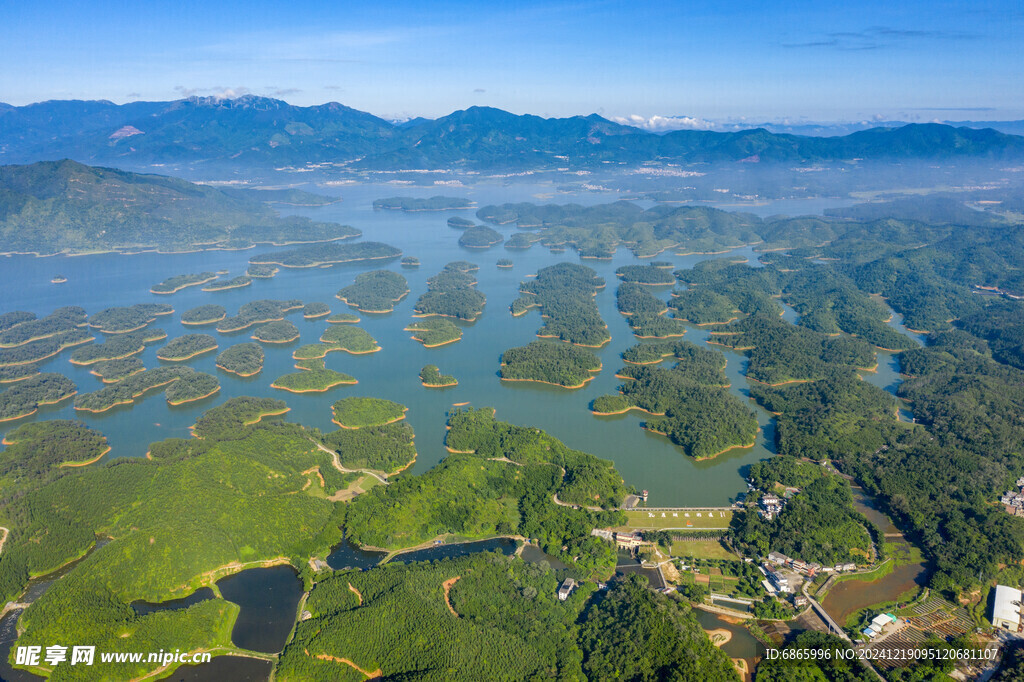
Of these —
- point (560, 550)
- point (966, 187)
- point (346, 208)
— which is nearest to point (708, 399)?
point (560, 550)

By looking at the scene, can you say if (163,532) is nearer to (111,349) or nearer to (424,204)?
(111,349)

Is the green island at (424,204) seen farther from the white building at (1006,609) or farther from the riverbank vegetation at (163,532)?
the white building at (1006,609)

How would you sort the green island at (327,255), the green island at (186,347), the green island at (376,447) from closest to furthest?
the green island at (376,447), the green island at (186,347), the green island at (327,255)

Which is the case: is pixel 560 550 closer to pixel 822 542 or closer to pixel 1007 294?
pixel 822 542

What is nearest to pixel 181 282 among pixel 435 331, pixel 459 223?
pixel 435 331

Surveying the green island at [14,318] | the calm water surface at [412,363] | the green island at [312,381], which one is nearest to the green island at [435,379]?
the calm water surface at [412,363]

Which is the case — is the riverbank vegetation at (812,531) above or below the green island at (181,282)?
below

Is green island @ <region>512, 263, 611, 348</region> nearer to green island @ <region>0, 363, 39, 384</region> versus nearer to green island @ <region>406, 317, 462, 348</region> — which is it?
green island @ <region>406, 317, 462, 348</region>
